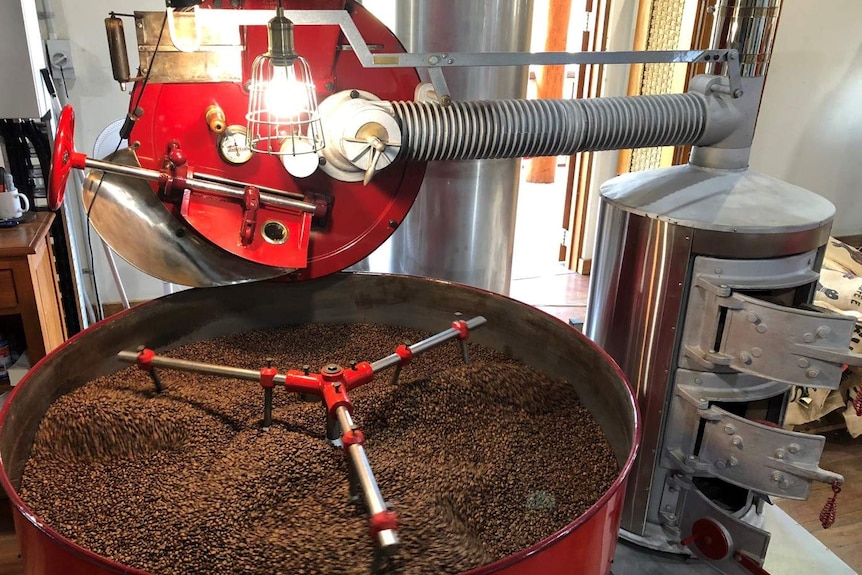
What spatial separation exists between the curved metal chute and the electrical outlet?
141 cm

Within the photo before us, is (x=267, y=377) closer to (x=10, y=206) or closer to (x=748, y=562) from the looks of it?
(x=748, y=562)

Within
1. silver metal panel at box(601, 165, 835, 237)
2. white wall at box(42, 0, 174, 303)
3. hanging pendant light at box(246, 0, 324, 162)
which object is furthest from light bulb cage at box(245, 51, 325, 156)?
white wall at box(42, 0, 174, 303)

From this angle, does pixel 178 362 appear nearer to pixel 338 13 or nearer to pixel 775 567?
pixel 338 13

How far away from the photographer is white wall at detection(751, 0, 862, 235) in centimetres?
315

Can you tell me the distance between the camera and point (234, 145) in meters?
1.33

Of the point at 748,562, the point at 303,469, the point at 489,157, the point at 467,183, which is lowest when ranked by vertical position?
the point at 748,562

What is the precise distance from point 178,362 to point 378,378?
15.2 inches

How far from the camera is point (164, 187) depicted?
1.29 meters

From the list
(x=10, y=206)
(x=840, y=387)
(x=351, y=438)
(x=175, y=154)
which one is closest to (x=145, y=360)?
(x=175, y=154)

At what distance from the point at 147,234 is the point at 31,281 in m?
0.85

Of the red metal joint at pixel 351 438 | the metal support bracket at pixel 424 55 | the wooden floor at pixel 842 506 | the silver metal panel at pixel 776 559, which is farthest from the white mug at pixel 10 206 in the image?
the wooden floor at pixel 842 506

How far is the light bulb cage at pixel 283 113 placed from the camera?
1.10 meters

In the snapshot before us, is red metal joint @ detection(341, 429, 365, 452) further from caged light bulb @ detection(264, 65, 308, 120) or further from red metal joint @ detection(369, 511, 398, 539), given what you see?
caged light bulb @ detection(264, 65, 308, 120)

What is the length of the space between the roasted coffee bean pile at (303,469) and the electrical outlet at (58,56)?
Answer: 5.08 ft
